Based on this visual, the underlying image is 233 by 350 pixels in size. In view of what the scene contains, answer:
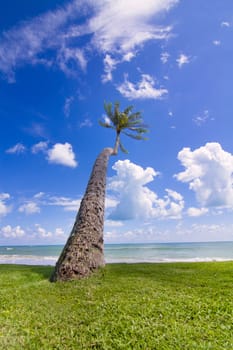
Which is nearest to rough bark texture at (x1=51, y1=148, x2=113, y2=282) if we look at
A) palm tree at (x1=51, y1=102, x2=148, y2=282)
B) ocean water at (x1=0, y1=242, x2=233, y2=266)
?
palm tree at (x1=51, y1=102, x2=148, y2=282)

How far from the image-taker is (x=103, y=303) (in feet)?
20.8

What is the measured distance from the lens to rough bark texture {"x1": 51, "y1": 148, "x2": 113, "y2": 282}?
9.66m

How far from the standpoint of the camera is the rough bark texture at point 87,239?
31.7 feet

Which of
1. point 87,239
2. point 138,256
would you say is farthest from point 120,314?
point 138,256

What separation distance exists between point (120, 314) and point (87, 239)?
539 centimetres

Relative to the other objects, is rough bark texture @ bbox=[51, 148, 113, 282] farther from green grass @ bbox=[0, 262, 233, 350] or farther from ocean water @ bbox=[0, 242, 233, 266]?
ocean water @ bbox=[0, 242, 233, 266]

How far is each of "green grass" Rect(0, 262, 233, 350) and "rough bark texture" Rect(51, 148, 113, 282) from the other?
740 millimetres

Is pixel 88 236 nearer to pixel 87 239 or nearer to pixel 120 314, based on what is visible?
pixel 87 239

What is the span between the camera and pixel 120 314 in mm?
5508

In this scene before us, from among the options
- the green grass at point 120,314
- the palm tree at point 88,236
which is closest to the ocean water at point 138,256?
the palm tree at point 88,236

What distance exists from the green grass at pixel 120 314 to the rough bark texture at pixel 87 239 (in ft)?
2.43

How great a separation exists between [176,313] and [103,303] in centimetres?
183

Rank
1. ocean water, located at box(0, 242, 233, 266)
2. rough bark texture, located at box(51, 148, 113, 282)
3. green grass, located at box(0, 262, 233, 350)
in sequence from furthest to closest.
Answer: ocean water, located at box(0, 242, 233, 266), rough bark texture, located at box(51, 148, 113, 282), green grass, located at box(0, 262, 233, 350)

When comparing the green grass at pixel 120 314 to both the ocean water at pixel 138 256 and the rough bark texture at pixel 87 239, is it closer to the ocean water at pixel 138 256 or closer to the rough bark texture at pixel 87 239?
the rough bark texture at pixel 87 239
